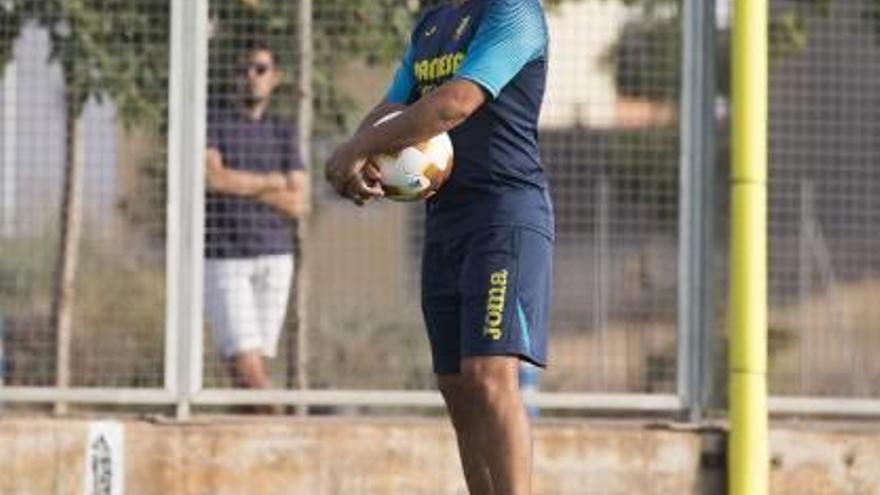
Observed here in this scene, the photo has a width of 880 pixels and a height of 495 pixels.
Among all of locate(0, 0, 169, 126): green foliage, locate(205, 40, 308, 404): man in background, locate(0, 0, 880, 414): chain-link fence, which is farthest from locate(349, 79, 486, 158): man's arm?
locate(0, 0, 169, 126): green foliage

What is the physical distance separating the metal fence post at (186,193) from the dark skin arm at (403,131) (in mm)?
3178

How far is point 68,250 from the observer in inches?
429

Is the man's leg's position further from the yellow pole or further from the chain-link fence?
the yellow pole

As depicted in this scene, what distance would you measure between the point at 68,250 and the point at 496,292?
3.87 m

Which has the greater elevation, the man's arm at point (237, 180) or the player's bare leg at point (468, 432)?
the man's arm at point (237, 180)

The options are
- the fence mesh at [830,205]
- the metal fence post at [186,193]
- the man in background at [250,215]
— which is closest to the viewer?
the fence mesh at [830,205]

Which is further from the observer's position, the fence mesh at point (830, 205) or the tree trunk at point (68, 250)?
the tree trunk at point (68, 250)

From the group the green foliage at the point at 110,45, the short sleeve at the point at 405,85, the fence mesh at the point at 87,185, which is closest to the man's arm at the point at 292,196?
the fence mesh at the point at 87,185

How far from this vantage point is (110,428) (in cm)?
1025

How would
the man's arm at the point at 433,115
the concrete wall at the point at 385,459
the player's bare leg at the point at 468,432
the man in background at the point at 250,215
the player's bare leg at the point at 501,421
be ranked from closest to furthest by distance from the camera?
1. the man's arm at the point at 433,115
2. the player's bare leg at the point at 501,421
3. the player's bare leg at the point at 468,432
4. the concrete wall at the point at 385,459
5. the man in background at the point at 250,215

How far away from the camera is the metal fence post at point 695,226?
10516mm

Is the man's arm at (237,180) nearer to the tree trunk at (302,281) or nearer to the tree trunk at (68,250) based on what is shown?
the tree trunk at (302,281)

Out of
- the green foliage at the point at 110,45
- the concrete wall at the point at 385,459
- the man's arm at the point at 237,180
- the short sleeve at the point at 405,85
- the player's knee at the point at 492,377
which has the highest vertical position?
the green foliage at the point at 110,45

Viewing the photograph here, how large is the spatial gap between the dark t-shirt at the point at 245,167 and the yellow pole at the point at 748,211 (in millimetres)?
2466
